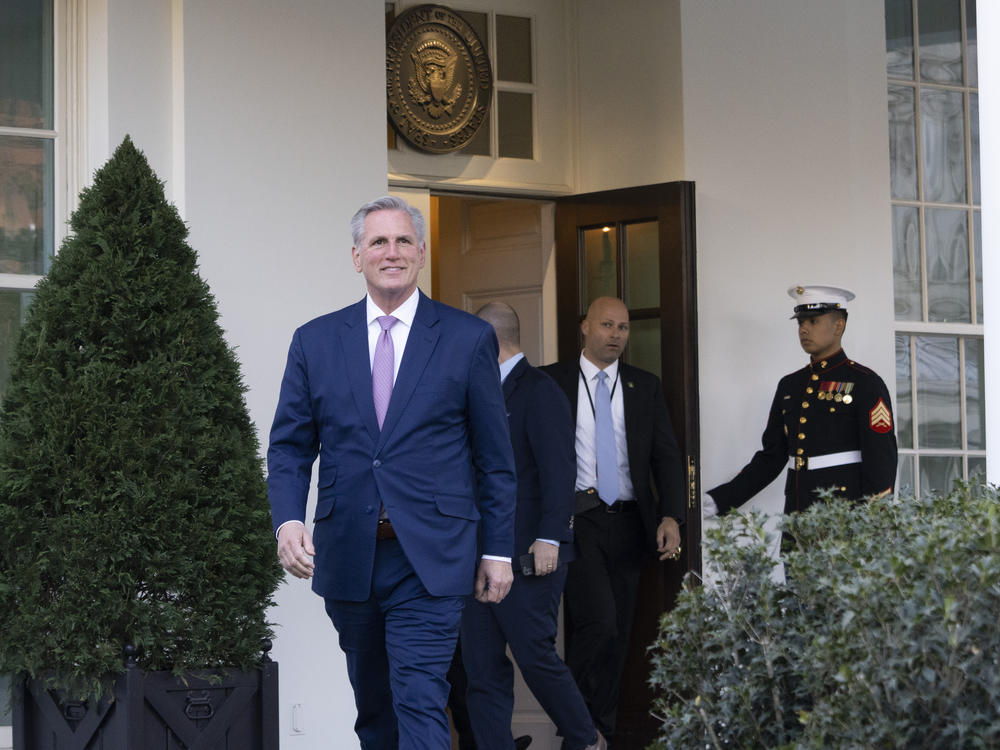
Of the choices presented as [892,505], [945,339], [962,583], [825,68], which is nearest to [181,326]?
[892,505]

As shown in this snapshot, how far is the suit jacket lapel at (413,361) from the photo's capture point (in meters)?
4.15

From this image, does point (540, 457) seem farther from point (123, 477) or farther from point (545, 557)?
point (123, 477)

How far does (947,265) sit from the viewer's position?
8.09 metres

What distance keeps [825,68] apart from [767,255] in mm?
1004

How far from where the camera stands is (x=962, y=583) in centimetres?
256

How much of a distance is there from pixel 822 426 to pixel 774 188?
3.90 feet

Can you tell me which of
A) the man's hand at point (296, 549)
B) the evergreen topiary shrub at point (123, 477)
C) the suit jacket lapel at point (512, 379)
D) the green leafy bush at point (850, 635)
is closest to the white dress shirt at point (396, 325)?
the man's hand at point (296, 549)

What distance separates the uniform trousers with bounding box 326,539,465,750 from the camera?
13.1ft

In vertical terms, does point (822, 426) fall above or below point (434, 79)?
below

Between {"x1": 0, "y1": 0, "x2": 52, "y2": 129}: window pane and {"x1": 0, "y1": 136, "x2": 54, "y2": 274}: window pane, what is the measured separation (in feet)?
0.31

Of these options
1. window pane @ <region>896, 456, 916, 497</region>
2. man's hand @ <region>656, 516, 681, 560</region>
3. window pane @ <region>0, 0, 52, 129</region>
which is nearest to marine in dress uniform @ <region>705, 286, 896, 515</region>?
man's hand @ <region>656, 516, 681, 560</region>

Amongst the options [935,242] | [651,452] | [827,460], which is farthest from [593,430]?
[935,242]

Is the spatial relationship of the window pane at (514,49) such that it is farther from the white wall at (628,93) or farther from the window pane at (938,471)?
the window pane at (938,471)

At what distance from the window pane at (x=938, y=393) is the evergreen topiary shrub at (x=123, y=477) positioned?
4234mm
